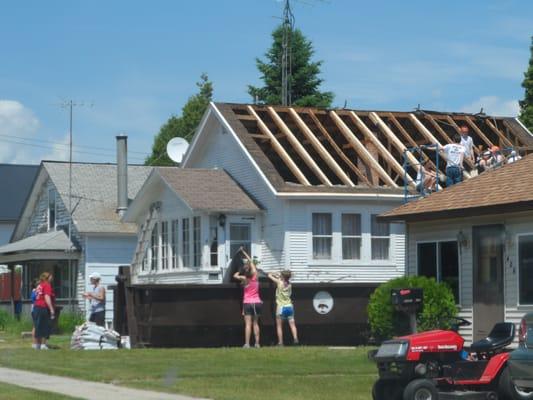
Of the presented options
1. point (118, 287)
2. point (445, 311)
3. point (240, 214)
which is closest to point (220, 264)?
point (240, 214)

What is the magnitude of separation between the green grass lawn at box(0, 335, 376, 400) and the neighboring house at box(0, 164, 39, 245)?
41.6m

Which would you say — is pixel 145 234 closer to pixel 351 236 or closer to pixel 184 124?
pixel 351 236

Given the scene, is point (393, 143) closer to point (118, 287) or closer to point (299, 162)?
point (299, 162)

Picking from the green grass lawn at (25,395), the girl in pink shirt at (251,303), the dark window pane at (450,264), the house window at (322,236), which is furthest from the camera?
the house window at (322,236)

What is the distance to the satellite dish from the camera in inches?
1615

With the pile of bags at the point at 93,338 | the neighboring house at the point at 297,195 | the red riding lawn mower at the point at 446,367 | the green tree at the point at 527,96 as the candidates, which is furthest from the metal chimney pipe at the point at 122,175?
the red riding lawn mower at the point at 446,367

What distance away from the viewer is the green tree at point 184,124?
77.3 metres

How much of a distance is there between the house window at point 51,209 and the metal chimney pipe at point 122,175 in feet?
11.4

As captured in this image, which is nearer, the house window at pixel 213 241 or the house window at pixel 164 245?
the house window at pixel 213 241

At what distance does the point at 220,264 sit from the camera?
33250 mm

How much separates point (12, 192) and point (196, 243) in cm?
3541

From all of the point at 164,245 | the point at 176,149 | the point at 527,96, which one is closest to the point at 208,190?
the point at 164,245

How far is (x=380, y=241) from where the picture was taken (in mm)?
34125

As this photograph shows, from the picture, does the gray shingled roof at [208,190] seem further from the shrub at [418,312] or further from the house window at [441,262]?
the shrub at [418,312]
